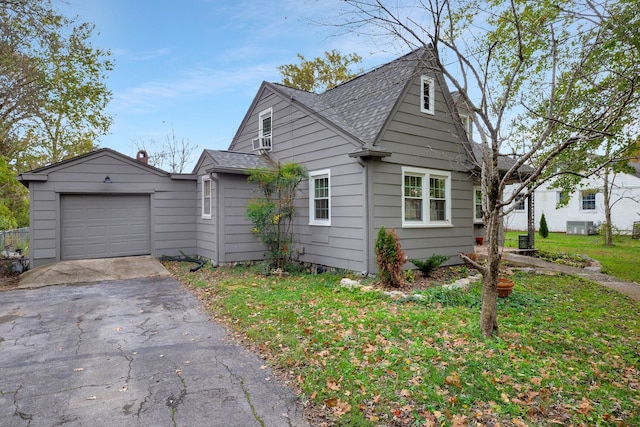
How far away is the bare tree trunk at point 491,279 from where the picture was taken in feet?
14.1

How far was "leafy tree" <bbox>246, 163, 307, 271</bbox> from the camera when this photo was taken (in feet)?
29.4

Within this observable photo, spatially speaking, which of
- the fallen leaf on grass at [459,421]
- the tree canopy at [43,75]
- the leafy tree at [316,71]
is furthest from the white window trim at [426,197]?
the leafy tree at [316,71]

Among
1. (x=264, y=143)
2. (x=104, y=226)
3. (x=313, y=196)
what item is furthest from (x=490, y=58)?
(x=104, y=226)

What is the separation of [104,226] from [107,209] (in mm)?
526

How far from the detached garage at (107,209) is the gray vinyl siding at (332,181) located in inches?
149

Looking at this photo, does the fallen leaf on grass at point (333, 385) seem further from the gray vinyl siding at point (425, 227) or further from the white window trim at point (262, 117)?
the white window trim at point (262, 117)

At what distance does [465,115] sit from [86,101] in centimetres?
1530

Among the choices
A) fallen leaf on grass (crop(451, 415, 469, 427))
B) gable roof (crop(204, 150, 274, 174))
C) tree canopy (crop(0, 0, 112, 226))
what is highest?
tree canopy (crop(0, 0, 112, 226))

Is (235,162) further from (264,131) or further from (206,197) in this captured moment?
(264,131)

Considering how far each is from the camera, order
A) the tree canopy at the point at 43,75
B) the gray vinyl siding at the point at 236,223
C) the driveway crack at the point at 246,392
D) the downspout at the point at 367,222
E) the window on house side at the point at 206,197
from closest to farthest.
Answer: the driveway crack at the point at 246,392, the downspout at the point at 367,222, the gray vinyl siding at the point at 236,223, the window on house side at the point at 206,197, the tree canopy at the point at 43,75

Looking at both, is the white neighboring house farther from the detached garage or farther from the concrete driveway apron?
the concrete driveway apron

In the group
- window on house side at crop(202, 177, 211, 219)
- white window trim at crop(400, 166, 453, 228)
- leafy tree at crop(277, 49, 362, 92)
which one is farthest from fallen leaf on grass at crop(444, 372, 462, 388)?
leafy tree at crop(277, 49, 362, 92)

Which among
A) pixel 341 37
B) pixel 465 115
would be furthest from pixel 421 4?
pixel 465 115

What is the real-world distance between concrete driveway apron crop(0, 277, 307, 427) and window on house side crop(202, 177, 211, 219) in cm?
498
